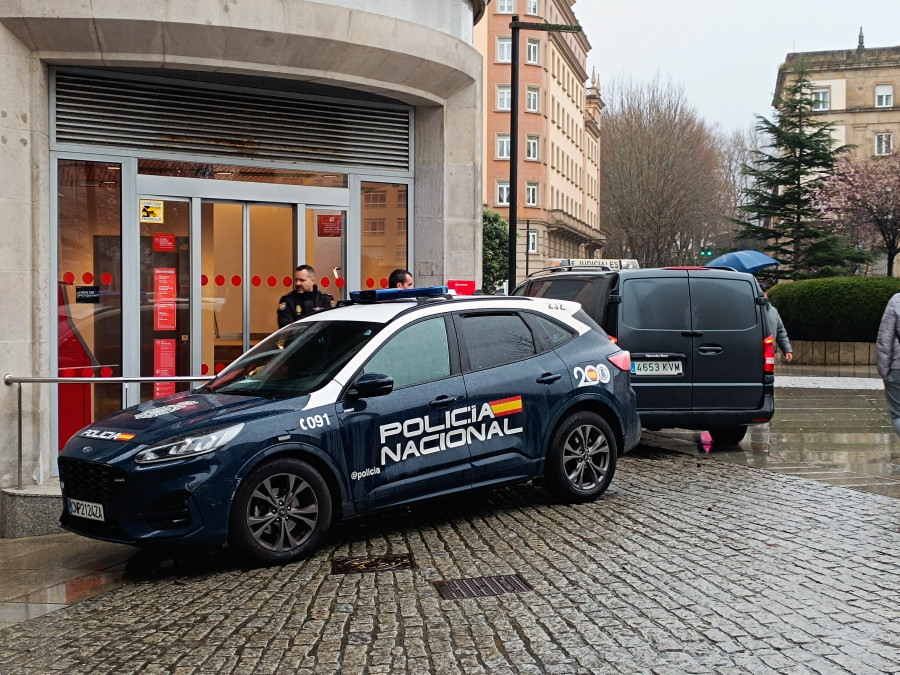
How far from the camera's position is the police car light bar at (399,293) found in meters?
8.31

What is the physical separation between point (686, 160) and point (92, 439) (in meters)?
56.9

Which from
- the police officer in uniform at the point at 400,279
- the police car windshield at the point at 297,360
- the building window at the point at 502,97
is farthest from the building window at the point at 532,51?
the police car windshield at the point at 297,360

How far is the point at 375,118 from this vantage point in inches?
502

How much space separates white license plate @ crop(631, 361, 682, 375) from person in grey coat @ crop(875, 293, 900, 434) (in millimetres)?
2576

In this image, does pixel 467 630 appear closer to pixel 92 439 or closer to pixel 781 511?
pixel 92 439

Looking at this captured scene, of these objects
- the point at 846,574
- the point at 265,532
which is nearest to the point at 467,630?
the point at 265,532

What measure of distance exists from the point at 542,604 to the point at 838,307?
2090 cm

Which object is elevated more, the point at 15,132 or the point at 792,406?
the point at 15,132

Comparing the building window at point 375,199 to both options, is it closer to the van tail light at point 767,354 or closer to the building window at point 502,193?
the van tail light at point 767,354

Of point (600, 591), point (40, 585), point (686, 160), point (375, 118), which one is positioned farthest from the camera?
point (686, 160)

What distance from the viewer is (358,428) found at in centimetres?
703

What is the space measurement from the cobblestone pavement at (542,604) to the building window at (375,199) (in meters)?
5.67

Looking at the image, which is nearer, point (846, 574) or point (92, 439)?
point (846, 574)

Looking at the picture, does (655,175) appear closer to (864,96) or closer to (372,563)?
(864,96)
